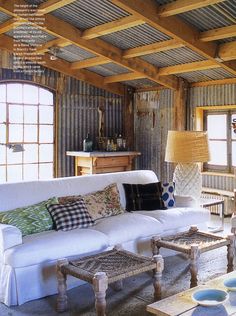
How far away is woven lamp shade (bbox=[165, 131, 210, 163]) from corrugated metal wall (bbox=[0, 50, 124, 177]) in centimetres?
263

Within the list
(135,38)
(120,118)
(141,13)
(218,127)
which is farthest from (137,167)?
(141,13)

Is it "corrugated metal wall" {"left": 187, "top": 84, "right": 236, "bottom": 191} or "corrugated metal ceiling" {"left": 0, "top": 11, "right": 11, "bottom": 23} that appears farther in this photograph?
"corrugated metal wall" {"left": 187, "top": 84, "right": 236, "bottom": 191}

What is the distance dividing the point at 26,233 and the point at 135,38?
10.2 feet

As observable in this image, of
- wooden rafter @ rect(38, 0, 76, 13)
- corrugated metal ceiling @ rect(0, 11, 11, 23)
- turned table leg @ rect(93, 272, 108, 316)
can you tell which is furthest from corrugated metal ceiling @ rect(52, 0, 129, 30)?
turned table leg @ rect(93, 272, 108, 316)

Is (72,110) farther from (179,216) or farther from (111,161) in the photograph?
(179,216)

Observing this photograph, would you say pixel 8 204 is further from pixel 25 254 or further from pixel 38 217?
pixel 25 254

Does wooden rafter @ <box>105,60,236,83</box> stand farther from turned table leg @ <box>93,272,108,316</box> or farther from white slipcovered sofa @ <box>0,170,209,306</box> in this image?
turned table leg @ <box>93,272,108,316</box>

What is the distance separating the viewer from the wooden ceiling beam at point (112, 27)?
4.71 metres

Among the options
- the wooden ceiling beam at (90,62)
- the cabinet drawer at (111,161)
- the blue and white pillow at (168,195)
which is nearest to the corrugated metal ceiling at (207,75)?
the wooden ceiling beam at (90,62)

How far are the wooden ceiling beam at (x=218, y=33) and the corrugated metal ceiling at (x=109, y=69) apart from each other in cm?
208

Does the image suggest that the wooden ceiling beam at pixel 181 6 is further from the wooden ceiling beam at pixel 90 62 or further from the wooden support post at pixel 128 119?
the wooden support post at pixel 128 119

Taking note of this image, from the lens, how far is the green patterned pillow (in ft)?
11.7

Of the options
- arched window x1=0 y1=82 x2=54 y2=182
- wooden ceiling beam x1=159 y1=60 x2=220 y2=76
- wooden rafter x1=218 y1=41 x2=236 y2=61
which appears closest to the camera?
wooden rafter x1=218 y1=41 x2=236 y2=61

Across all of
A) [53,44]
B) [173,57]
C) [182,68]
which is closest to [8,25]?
[53,44]
